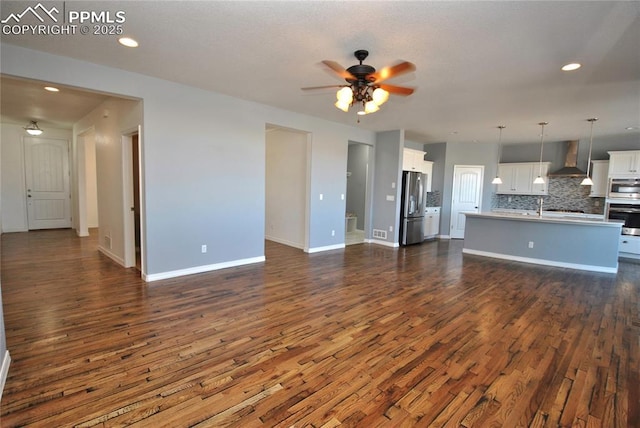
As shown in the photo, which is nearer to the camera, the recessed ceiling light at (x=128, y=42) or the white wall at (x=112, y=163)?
the recessed ceiling light at (x=128, y=42)

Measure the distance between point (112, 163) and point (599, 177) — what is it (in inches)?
405

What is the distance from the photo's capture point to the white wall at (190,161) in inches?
143

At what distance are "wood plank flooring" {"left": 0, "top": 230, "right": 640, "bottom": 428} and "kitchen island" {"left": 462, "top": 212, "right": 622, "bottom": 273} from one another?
2.93 feet

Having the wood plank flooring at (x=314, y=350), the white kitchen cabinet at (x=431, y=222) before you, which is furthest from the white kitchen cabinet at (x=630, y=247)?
the white kitchen cabinet at (x=431, y=222)

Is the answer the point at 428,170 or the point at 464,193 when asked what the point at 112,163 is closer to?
the point at 428,170

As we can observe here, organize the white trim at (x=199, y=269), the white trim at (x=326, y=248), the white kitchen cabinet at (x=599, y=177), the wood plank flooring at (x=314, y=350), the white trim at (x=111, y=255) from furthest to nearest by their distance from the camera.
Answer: the white kitchen cabinet at (x=599, y=177)
the white trim at (x=326, y=248)
the white trim at (x=111, y=255)
the white trim at (x=199, y=269)
the wood plank flooring at (x=314, y=350)

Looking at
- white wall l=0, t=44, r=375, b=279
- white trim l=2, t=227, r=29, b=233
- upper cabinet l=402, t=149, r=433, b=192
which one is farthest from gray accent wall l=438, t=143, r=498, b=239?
white trim l=2, t=227, r=29, b=233

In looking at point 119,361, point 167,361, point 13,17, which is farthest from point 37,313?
point 13,17

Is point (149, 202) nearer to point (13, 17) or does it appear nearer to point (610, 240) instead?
point (13, 17)

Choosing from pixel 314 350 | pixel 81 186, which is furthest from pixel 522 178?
pixel 81 186

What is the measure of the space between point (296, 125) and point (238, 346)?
13.9 feet

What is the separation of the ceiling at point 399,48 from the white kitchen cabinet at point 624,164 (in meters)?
2.00

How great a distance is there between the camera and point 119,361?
234 cm

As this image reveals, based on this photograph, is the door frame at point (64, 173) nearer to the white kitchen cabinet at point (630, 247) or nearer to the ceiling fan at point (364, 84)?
the ceiling fan at point (364, 84)
